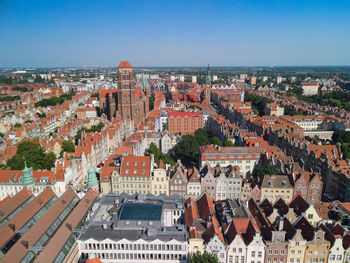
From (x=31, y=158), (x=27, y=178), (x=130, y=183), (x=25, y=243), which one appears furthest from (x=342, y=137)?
(x=25, y=243)

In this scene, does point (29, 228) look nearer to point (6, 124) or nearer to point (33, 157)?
point (33, 157)

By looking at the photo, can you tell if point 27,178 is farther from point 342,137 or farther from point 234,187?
point 342,137

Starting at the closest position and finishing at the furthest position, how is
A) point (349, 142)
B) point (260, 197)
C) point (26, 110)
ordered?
1. point (260, 197)
2. point (349, 142)
3. point (26, 110)


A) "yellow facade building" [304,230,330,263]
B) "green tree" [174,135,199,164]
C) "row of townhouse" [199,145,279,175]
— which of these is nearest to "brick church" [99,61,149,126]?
"green tree" [174,135,199,164]

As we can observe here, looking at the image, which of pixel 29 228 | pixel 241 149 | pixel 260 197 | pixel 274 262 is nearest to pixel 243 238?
pixel 274 262

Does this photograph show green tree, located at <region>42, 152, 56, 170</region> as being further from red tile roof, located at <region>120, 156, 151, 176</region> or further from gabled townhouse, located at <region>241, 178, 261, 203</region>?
gabled townhouse, located at <region>241, 178, 261, 203</region>

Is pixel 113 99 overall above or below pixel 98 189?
above
